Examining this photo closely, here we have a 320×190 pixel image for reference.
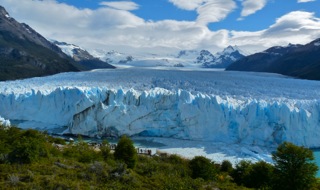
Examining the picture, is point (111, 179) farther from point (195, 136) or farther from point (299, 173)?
point (195, 136)

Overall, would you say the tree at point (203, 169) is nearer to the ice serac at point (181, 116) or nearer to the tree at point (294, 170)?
the tree at point (294, 170)

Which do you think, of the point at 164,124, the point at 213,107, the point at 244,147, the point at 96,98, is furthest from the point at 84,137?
the point at 244,147

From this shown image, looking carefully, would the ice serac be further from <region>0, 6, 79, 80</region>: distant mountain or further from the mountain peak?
the mountain peak

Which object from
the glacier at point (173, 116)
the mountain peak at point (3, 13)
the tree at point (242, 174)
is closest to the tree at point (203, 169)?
the tree at point (242, 174)

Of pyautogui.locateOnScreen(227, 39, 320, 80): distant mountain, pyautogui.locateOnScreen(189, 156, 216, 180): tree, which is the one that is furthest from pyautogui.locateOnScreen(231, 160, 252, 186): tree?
pyautogui.locateOnScreen(227, 39, 320, 80): distant mountain

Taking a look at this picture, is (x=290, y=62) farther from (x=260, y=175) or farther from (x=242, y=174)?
(x=260, y=175)

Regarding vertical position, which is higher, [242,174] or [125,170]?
[125,170]

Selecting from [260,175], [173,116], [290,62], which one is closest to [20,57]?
[173,116]
